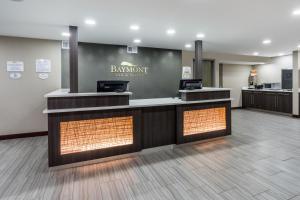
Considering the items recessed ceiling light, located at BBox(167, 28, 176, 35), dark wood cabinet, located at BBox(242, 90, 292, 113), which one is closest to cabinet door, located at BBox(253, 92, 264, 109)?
dark wood cabinet, located at BBox(242, 90, 292, 113)

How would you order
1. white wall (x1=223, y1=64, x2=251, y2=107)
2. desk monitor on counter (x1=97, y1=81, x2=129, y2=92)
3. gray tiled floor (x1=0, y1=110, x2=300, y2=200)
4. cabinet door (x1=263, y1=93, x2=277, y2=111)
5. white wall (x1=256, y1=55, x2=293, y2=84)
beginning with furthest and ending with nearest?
white wall (x1=223, y1=64, x2=251, y2=107) < white wall (x1=256, y1=55, x2=293, y2=84) < cabinet door (x1=263, y1=93, x2=277, y2=111) < desk monitor on counter (x1=97, y1=81, x2=129, y2=92) < gray tiled floor (x1=0, y1=110, x2=300, y2=200)

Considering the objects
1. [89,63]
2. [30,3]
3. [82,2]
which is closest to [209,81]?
[89,63]

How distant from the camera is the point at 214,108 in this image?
464 cm

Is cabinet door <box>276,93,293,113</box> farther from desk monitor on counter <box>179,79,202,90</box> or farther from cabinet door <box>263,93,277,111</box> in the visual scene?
desk monitor on counter <box>179,79,202,90</box>

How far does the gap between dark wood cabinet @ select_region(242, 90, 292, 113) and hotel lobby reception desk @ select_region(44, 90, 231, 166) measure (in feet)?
17.0

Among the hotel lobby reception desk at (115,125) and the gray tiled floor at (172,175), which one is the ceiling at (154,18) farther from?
the gray tiled floor at (172,175)

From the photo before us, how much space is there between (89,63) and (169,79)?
2.88 m

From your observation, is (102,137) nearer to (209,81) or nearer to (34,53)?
(34,53)

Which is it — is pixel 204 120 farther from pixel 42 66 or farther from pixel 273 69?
pixel 273 69

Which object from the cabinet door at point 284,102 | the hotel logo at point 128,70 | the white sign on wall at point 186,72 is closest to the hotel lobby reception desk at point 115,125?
the hotel logo at point 128,70

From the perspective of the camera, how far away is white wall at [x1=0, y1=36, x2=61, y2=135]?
4.89m

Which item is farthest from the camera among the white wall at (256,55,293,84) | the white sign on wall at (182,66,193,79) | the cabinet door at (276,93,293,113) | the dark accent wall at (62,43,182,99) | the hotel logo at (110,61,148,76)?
the white wall at (256,55,293,84)

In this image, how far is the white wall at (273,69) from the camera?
27.7 ft

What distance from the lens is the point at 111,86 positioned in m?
3.62
